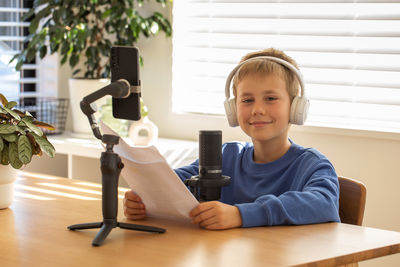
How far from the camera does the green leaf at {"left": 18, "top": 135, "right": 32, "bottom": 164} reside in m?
1.68

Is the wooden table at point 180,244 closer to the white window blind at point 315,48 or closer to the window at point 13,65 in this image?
the white window blind at point 315,48

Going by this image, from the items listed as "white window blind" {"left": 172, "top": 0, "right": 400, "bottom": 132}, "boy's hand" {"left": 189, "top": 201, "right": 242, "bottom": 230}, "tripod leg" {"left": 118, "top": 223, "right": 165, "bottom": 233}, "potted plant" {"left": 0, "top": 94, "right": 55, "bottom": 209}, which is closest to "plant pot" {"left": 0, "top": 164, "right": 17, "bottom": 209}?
"potted plant" {"left": 0, "top": 94, "right": 55, "bottom": 209}

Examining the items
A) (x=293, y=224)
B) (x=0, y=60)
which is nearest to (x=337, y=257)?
(x=293, y=224)

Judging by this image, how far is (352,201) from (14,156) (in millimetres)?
928

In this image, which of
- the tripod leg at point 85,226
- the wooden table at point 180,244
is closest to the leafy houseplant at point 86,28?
the wooden table at point 180,244

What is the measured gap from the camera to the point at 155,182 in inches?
59.4

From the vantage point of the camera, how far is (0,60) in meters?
3.53

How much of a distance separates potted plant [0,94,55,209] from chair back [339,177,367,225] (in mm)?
817

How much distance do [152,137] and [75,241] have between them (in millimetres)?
1682

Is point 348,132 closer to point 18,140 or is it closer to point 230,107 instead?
point 230,107

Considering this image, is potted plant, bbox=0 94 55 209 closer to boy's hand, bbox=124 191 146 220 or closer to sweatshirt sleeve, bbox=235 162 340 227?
boy's hand, bbox=124 191 146 220

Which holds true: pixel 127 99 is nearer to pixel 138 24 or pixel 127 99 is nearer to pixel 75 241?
pixel 75 241

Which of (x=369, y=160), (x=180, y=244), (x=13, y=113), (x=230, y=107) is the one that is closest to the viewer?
(x=180, y=244)

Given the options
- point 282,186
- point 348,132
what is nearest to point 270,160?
point 282,186
